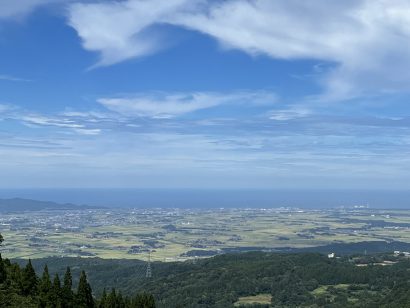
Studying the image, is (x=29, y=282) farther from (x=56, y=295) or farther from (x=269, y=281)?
(x=269, y=281)

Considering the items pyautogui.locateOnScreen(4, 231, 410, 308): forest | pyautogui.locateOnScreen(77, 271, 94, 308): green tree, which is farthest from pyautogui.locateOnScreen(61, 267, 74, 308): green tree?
pyautogui.locateOnScreen(4, 231, 410, 308): forest

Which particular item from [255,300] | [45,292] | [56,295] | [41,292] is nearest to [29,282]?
[45,292]

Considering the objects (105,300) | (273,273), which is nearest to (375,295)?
(273,273)

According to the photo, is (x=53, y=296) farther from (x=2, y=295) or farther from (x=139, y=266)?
(x=139, y=266)

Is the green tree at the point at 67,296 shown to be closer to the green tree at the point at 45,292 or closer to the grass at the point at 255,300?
the green tree at the point at 45,292

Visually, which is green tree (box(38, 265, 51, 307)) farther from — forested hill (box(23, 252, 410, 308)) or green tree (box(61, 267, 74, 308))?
forested hill (box(23, 252, 410, 308))

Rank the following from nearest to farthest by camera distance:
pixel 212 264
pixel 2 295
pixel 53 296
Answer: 1. pixel 2 295
2. pixel 53 296
3. pixel 212 264

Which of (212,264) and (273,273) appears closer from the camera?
(273,273)

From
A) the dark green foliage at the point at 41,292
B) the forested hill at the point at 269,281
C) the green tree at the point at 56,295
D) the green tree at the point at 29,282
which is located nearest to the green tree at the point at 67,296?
the dark green foliage at the point at 41,292

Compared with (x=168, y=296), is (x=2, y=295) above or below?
above
